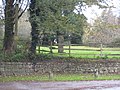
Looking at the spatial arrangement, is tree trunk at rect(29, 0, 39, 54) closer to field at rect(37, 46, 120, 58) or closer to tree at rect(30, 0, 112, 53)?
tree at rect(30, 0, 112, 53)

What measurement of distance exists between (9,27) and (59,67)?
5175mm

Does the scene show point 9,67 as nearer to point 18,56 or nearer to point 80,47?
point 18,56

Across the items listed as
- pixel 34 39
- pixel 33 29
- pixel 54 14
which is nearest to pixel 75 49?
pixel 34 39

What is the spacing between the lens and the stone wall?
25.0 meters

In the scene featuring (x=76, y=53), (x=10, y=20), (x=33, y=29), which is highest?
(x=10, y=20)

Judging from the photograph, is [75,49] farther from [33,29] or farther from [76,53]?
[33,29]

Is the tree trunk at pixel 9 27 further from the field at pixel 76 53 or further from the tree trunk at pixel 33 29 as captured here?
the field at pixel 76 53

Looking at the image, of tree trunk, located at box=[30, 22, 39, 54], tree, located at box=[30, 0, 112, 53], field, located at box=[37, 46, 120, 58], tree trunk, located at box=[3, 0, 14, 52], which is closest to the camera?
tree, located at box=[30, 0, 112, 53]

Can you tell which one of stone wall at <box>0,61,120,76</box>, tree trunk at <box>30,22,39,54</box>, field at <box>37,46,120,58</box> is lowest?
stone wall at <box>0,61,120,76</box>

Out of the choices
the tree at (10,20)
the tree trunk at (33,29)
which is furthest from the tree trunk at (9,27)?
the tree trunk at (33,29)

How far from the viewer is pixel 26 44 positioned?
28.0m

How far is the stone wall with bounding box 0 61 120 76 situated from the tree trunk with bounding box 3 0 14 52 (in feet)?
8.43

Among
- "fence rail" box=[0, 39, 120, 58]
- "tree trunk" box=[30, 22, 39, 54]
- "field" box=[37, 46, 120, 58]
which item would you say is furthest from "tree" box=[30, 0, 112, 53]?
"field" box=[37, 46, 120, 58]

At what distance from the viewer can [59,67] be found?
26156 millimetres
